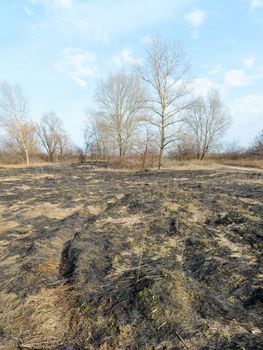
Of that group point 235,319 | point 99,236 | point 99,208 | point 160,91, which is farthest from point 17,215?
point 160,91

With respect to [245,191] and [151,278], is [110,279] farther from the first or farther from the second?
[245,191]

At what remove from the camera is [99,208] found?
25.4ft

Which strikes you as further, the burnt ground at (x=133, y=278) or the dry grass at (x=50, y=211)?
the dry grass at (x=50, y=211)

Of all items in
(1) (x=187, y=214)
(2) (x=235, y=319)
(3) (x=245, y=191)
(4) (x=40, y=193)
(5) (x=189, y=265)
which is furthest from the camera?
(4) (x=40, y=193)

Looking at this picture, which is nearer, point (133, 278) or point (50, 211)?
point (133, 278)

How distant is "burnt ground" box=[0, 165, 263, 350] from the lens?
2.66 metres

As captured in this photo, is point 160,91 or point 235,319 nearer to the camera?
point 235,319

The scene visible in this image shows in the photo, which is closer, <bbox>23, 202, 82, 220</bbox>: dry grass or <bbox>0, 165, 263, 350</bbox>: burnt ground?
<bbox>0, 165, 263, 350</bbox>: burnt ground

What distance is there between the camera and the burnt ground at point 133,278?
2664 mm

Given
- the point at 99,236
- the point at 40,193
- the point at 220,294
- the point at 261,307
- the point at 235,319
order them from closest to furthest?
1. the point at 235,319
2. the point at 261,307
3. the point at 220,294
4. the point at 99,236
5. the point at 40,193

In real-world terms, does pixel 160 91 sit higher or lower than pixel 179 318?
higher

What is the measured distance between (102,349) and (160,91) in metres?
21.4

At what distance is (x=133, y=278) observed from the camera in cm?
362

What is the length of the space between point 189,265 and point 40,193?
718 centimetres
